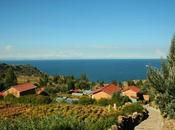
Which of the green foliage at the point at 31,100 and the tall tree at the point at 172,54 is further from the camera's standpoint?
the green foliage at the point at 31,100

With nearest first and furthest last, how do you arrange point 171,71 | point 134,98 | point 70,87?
1. point 171,71
2. point 134,98
3. point 70,87

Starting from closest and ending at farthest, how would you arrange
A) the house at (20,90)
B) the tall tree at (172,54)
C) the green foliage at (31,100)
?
1. the tall tree at (172,54)
2. the green foliage at (31,100)
3. the house at (20,90)

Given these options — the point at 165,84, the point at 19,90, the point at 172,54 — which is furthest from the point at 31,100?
the point at 165,84

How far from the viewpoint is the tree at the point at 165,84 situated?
17.1 meters

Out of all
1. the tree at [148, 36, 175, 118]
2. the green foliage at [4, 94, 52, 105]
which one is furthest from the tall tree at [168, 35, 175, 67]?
the green foliage at [4, 94, 52, 105]

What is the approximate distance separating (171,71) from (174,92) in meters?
1.22

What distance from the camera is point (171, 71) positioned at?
54.8 ft

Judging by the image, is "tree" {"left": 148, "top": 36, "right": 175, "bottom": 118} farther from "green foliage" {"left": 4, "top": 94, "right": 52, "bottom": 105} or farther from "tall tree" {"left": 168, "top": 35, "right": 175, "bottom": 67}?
"green foliage" {"left": 4, "top": 94, "right": 52, "bottom": 105}

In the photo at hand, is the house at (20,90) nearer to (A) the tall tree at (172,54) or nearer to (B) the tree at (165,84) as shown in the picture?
(B) the tree at (165,84)

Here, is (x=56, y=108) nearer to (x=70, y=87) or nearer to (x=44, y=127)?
(x=44, y=127)

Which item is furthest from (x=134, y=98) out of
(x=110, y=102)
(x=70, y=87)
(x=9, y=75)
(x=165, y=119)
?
(x=165, y=119)

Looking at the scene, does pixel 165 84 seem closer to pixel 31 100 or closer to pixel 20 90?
pixel 31 100

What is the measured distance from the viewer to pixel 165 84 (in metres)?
17.2

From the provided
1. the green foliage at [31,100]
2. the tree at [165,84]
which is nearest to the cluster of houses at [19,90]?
the green foliage at [31,100]
